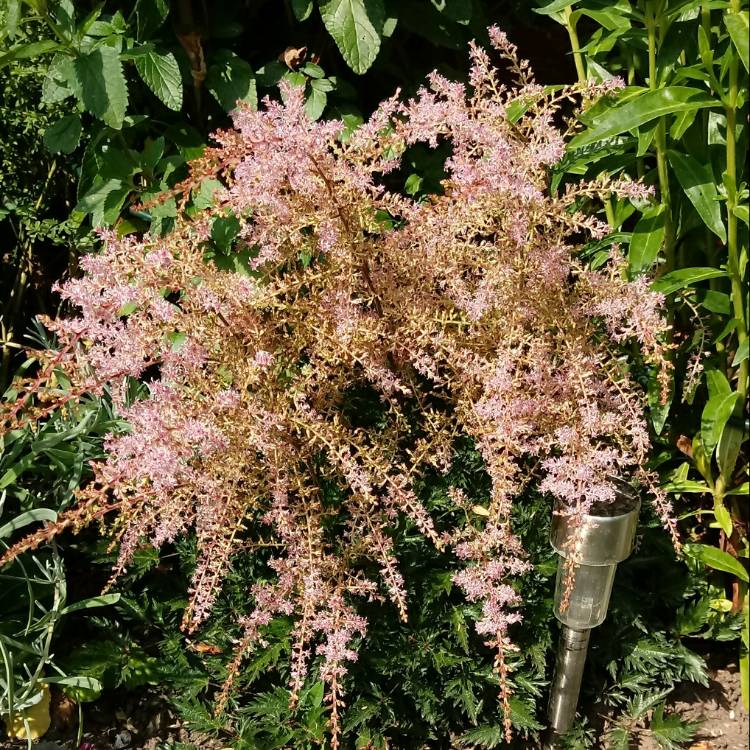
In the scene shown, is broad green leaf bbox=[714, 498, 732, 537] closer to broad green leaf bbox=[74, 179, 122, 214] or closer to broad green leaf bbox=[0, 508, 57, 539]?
broad green leaf bbox=[0, 508, 57, 539]

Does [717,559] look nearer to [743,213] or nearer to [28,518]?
[743,213]

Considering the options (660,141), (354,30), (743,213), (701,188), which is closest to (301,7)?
(354,30)

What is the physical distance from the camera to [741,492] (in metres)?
1.99

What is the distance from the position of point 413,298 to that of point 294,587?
66 centimetres

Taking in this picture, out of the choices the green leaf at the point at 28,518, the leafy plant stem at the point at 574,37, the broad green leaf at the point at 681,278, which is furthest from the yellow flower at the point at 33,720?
the leafy plant stem at the point at 574,37

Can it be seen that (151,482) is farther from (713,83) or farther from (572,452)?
(713,83)

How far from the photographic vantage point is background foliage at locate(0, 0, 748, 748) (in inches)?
70.1

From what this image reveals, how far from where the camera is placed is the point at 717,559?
6.53 ft

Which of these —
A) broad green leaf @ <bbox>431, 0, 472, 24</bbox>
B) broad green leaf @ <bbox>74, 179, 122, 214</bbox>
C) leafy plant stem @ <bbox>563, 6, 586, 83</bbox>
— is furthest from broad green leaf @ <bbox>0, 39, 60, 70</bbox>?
leafy plant stem @ <bbox>563, 6, 586, 83</bbox>

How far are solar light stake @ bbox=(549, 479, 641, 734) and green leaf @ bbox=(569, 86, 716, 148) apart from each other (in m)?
0.70

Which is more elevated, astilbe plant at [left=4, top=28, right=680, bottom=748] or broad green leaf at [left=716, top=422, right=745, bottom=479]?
astilbe plant at [left=4, top=28, right=680, bottom=748]

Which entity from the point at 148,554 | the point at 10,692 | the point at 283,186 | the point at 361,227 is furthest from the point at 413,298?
the point at 10,692

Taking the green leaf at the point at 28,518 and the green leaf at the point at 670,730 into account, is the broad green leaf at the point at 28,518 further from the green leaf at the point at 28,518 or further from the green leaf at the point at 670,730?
the green leaf at the point at 670,730

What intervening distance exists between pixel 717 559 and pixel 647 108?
1.07 m
